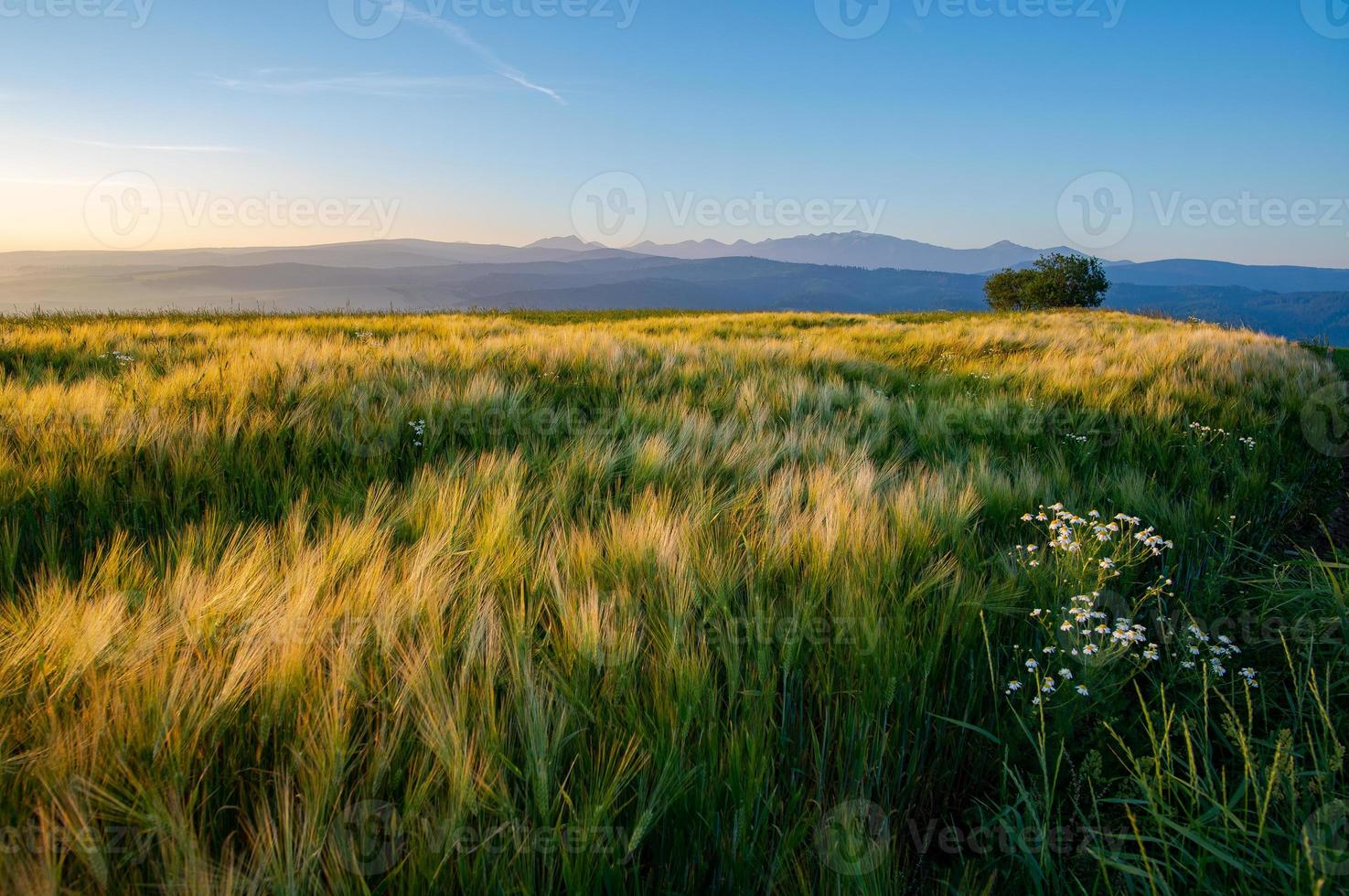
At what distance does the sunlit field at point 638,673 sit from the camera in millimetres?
840

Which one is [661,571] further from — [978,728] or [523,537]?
[978,728]

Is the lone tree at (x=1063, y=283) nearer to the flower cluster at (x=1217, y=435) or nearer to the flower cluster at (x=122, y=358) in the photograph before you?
the flower cluster at (x=1217, y=435)

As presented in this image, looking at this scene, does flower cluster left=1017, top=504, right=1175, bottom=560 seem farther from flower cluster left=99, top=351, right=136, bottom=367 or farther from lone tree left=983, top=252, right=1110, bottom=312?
lone tree left=983, top=252, right=1110, bottom=312

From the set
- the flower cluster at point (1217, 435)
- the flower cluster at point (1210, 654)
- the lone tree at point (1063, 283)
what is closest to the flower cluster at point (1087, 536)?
the flower cluster at point (1210, 654)

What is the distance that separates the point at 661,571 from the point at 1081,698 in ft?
3.16

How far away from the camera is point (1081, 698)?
1334 mm

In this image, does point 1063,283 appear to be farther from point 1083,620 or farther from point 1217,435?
point 1083,620

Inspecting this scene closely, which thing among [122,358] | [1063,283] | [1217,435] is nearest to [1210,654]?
[1217,435]

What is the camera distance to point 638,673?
46.6 inches

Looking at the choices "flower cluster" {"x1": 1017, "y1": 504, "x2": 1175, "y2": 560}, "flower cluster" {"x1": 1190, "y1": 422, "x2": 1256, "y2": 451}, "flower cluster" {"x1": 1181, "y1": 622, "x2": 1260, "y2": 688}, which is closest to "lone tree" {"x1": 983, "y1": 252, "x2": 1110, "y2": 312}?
"flower cluster" {"x1": 1190, "y1": 422, "x2": 1256, "y2": 451}

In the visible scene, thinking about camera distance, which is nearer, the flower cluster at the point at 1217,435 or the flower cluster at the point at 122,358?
the flower cluster at the point at 1217,435

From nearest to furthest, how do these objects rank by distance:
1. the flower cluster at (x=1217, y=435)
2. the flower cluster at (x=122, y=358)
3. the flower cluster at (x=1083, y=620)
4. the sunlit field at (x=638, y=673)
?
the sunlit field at (x=638, y=673) < the flower cluster at (x=1083, y=620) < the flower cluster at (x=1217, y=435) < the flower cluster at (x=122, y=358)

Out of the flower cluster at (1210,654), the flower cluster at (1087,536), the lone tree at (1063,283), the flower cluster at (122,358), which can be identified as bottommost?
the flower cluster at (1210,654)

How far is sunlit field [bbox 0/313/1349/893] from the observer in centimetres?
84
